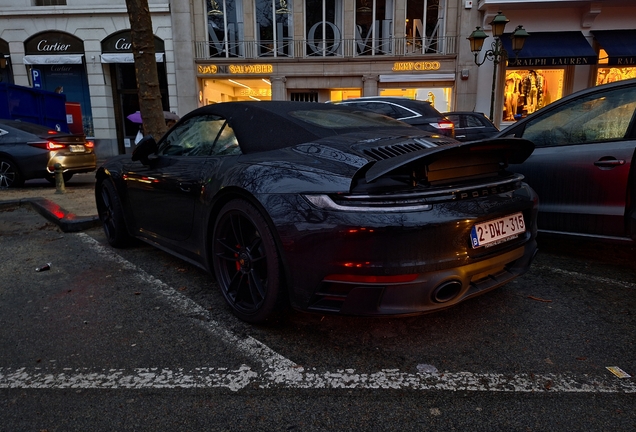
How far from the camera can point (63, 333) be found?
275 centimetres

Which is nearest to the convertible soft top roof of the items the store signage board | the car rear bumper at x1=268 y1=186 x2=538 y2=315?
the car rear bumper at x1=268 y1=186 x2=538 y2=315

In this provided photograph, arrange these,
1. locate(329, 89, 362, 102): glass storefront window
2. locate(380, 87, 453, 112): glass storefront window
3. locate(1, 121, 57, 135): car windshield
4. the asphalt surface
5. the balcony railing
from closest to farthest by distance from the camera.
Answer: the asphalt surface, locate(1, 121, 57, 135): car windshield, the balcony railing, locate(380, 87, 453, 112): glass storefront window, locate(329, 89, 362, 102): glass storefront window

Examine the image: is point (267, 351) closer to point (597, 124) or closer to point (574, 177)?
point (574, 177)

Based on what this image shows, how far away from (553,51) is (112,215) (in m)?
17.9

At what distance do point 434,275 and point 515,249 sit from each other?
71 centimetres

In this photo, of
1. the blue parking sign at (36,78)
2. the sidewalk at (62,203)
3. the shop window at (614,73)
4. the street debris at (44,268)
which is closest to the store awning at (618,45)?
the shop window at (614,73)

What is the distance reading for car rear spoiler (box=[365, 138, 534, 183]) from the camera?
7.32 ft

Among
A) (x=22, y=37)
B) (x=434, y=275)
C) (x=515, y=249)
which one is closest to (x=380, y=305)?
(x=434, y=275)

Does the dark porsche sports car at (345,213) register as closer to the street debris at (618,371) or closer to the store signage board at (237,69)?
the street debris at (618,371)

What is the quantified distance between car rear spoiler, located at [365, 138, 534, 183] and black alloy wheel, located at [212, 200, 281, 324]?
712mm

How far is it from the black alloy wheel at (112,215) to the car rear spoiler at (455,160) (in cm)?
303

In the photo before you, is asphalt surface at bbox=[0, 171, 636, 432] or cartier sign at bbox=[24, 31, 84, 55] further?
cartier sign at bbox=[24, 31, 84, 55]

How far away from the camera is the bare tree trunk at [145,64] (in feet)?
23.1

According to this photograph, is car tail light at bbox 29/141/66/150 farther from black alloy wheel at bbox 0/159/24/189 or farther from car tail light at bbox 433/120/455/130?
car tail light at bbox 433/120/455/130
